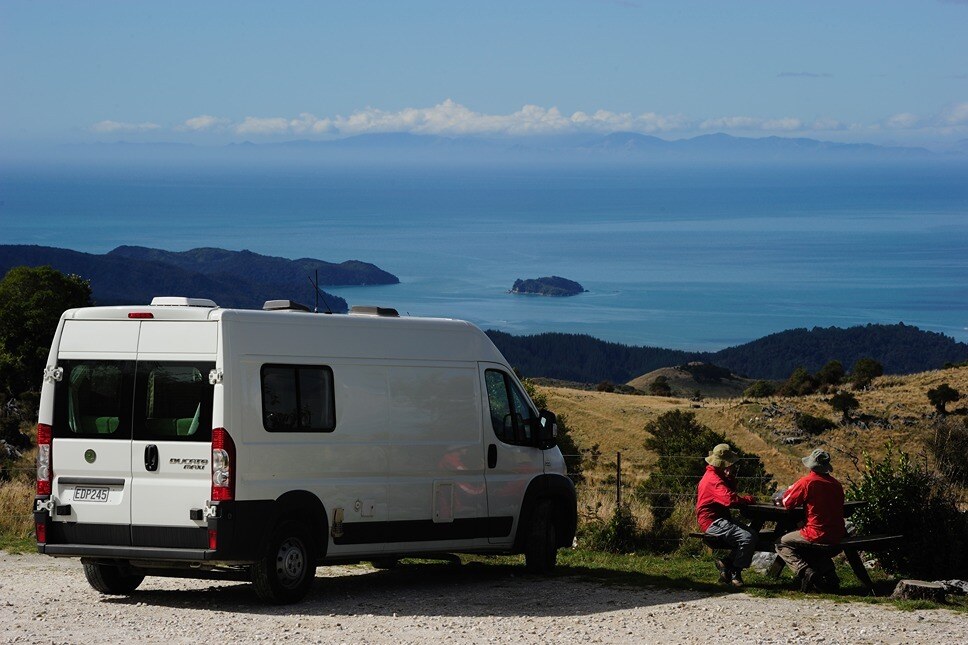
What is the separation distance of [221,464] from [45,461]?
5.60ft

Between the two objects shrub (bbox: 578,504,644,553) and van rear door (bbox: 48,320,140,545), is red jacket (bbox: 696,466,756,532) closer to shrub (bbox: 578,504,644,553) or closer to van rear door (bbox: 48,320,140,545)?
shrub (bbox: 578,504,644,553)

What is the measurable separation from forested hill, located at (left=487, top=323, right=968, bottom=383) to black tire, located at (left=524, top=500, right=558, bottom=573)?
432 ft

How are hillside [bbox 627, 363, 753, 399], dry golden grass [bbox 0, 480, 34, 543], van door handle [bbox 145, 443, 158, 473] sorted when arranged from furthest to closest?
hillside [bbox 627, 363, 753, 399], dry golden grass [bbox 0, 480, 34, 543], van door handle [bbox 145, 443, 158, 473]

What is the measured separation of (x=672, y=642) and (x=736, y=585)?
286 centimetres

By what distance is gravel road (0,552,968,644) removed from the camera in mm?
8938

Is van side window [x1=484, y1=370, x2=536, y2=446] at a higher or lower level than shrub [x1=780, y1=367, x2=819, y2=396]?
lower

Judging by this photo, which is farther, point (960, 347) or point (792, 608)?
point (960, 347)

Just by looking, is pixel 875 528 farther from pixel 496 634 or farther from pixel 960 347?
pixel 960 347

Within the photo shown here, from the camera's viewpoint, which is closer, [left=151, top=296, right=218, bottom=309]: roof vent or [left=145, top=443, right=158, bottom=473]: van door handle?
[left=145, top=443, right=158, bottom=473]: van door handle

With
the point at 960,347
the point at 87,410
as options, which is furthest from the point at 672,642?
the point at 960,347

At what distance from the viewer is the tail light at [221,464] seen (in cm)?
966

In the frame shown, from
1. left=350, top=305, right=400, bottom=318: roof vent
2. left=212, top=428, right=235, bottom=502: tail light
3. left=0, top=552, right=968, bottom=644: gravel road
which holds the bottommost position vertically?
left=0, top=552, right=968, bottom=644: gravel road

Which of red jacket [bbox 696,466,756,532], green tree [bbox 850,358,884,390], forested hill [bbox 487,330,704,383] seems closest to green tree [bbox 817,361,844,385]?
green tree [bbox 850,358,884,390]

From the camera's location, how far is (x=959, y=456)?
124 ft
